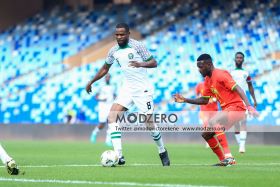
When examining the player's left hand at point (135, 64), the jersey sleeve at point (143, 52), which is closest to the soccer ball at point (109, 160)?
the player's left hand at point (135, 64)

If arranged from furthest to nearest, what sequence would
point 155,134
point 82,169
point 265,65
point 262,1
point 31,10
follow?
point 31,10 < point 262,1 < point 265,65 < point 155,134 < point 82,169

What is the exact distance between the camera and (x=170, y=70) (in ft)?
99.7

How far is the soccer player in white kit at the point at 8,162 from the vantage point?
9.58 meters

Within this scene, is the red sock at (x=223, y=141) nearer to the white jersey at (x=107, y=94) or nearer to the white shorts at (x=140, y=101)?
the white shorts at (x=140, y=101)

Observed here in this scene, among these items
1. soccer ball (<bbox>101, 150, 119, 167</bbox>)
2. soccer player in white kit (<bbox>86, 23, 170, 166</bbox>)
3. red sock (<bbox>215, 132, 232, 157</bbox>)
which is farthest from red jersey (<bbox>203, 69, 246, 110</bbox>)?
soccer ball (<bbox>101, 150, 119, 167</bbox>)

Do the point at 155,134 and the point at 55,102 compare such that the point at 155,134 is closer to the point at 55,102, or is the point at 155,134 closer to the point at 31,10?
the point at 55,102

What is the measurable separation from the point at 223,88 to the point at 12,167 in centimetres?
402

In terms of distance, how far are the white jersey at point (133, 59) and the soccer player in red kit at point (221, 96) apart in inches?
35.6

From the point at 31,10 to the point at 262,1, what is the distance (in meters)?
12.9

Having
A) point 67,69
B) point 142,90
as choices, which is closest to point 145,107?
point 142,90

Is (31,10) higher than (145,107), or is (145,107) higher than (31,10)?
(31,10)

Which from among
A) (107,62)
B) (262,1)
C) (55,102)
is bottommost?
(107,62)

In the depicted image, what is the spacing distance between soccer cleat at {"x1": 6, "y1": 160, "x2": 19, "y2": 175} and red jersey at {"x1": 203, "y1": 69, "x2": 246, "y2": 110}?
3.77 m

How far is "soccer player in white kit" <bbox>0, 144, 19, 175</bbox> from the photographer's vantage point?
958 cm
